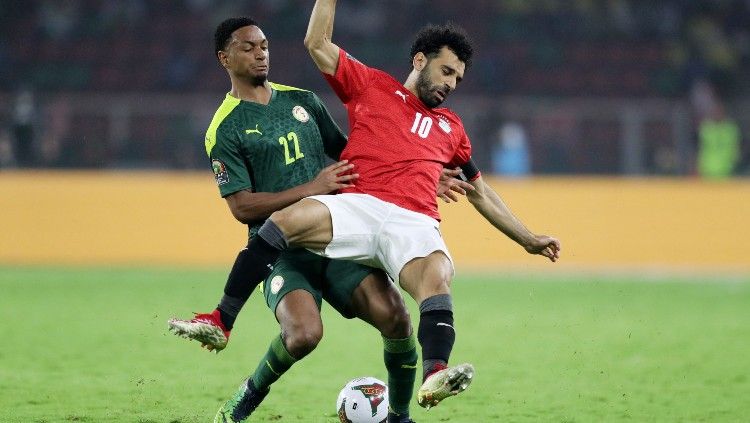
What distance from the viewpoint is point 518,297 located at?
44.2 feet

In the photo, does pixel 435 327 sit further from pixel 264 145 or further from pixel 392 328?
pixel 264 145

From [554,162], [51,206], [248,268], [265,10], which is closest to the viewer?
[248,268]

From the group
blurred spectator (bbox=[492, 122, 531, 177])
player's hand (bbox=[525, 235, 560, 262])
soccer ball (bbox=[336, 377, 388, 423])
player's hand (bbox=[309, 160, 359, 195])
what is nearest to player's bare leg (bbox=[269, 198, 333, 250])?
player's hand (bbox=[309, 160, 359, 195])

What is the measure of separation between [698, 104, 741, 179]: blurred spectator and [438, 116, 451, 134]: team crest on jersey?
11.4 meters

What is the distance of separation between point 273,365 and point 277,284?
422 millimetres

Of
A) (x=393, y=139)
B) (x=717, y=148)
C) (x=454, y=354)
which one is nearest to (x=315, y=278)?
(x=393, y=139)

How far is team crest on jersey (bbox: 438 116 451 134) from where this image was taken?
6.18m

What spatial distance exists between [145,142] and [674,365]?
32.5 feet

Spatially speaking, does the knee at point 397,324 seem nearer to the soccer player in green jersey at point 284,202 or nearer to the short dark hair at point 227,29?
the soccer player in green jersey at point 284,202

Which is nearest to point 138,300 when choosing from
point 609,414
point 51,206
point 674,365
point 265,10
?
point 51,206

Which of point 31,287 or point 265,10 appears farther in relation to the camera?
point 265,10

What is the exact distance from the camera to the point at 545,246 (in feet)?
21.0

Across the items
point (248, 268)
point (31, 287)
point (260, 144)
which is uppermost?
point (260, 144)

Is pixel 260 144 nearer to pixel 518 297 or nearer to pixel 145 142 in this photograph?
pixel 518 297
